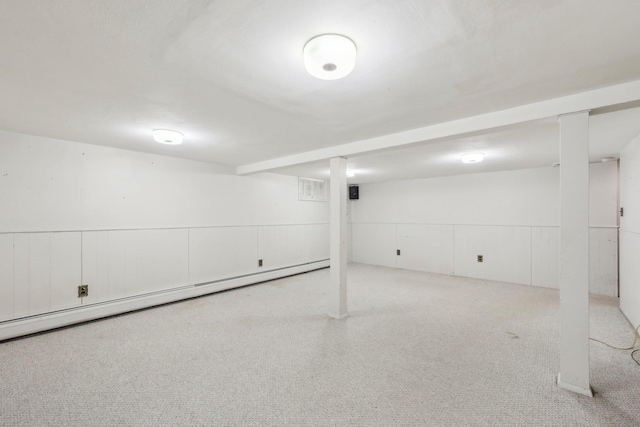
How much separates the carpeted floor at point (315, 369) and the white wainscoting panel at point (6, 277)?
1.12 ft

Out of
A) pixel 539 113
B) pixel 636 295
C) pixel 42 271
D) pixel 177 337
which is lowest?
pixel 177 337

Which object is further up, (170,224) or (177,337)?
(170,224)

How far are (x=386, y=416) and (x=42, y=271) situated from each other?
3810 millimetres

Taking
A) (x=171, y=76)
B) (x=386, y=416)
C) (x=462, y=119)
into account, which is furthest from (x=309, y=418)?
(x=462, y=119)

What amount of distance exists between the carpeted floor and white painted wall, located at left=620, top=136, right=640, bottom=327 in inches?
10.2

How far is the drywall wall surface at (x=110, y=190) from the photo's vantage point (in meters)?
3.03

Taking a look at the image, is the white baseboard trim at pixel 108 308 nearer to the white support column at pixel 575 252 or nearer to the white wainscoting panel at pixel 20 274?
the white wainscoting panel at pixel 20 274

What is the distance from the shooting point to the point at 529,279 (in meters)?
5.01

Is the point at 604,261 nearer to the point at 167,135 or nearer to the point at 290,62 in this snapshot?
the point at 290,62

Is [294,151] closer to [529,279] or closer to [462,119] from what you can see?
[462,119]

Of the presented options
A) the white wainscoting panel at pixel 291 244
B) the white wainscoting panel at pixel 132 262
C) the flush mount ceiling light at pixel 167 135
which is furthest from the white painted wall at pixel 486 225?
the flush mount ceiling light at pixel 167 135

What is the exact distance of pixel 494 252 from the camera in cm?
539

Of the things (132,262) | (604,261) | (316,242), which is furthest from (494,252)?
(132,262)

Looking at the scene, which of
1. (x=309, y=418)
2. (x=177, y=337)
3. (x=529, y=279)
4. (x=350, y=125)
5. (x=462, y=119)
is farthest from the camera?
(x=529, y=279)
